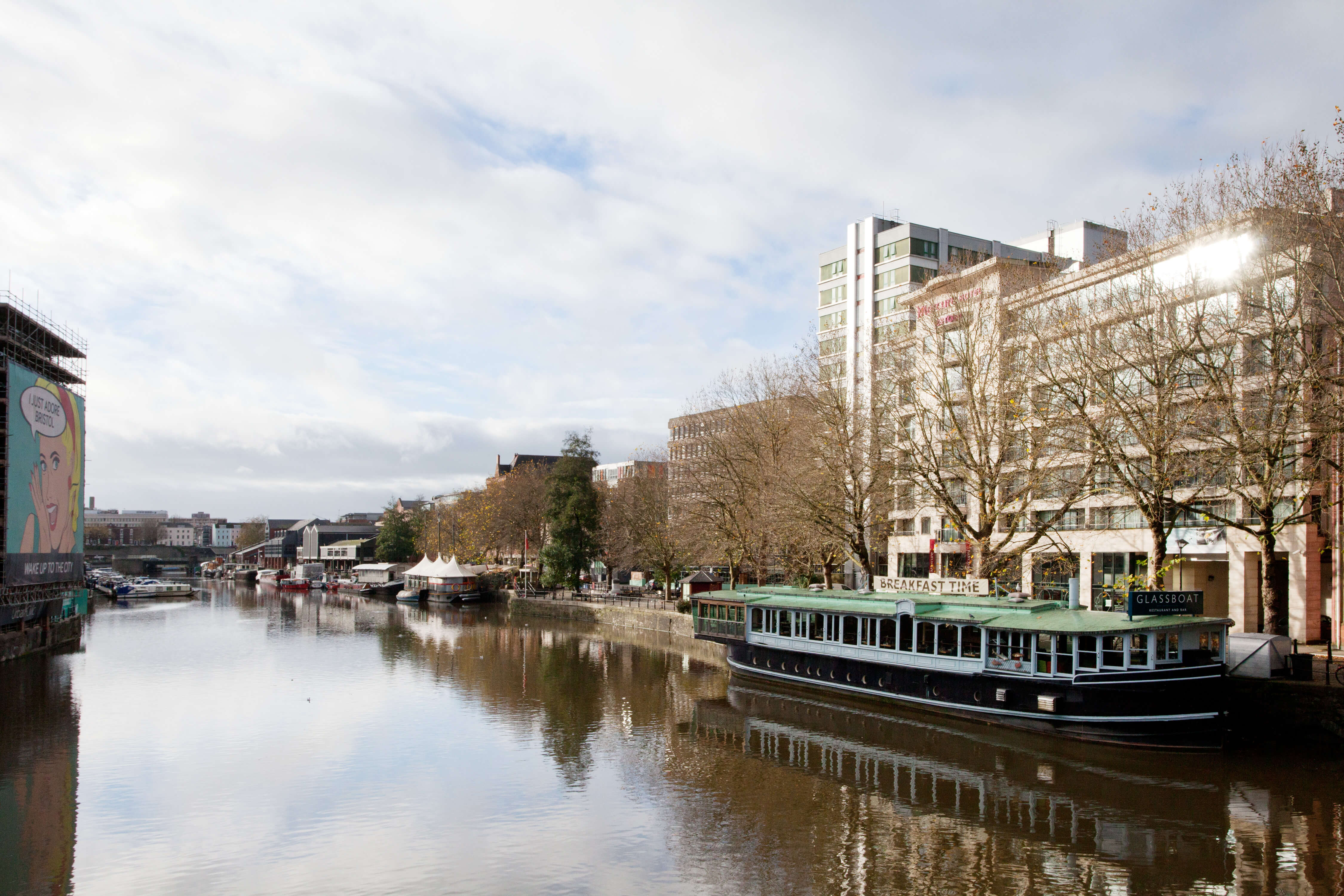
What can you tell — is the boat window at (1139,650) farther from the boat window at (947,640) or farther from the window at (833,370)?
the window at (833,370)

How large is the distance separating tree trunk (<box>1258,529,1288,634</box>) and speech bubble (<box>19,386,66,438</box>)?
56.7 meters

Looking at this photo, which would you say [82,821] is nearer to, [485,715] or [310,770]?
[310,770]

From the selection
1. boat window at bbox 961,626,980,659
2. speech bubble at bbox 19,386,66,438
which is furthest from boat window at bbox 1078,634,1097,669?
speech bubble at bbox 19,386,66,438

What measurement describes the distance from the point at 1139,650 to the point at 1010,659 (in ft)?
12.8

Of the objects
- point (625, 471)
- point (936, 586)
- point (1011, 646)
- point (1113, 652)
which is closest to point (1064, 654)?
point (1113, 652)

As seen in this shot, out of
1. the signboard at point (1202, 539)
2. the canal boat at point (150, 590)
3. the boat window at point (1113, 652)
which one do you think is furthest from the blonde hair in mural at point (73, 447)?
the signboard at point (1202, 539)

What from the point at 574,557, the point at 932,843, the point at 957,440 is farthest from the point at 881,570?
the point at 932,843

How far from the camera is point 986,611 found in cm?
3052

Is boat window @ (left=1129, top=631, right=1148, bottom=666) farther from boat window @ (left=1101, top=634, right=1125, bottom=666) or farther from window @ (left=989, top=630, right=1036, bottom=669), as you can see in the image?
window @ (left=989, top=630, right=1036, bottom=669)

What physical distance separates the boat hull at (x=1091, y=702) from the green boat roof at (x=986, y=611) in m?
1.45

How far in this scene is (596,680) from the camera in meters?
42.0

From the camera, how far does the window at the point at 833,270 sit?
79812mm

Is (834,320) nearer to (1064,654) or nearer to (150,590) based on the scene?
(1064,654)

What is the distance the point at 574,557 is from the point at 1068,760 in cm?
6080
